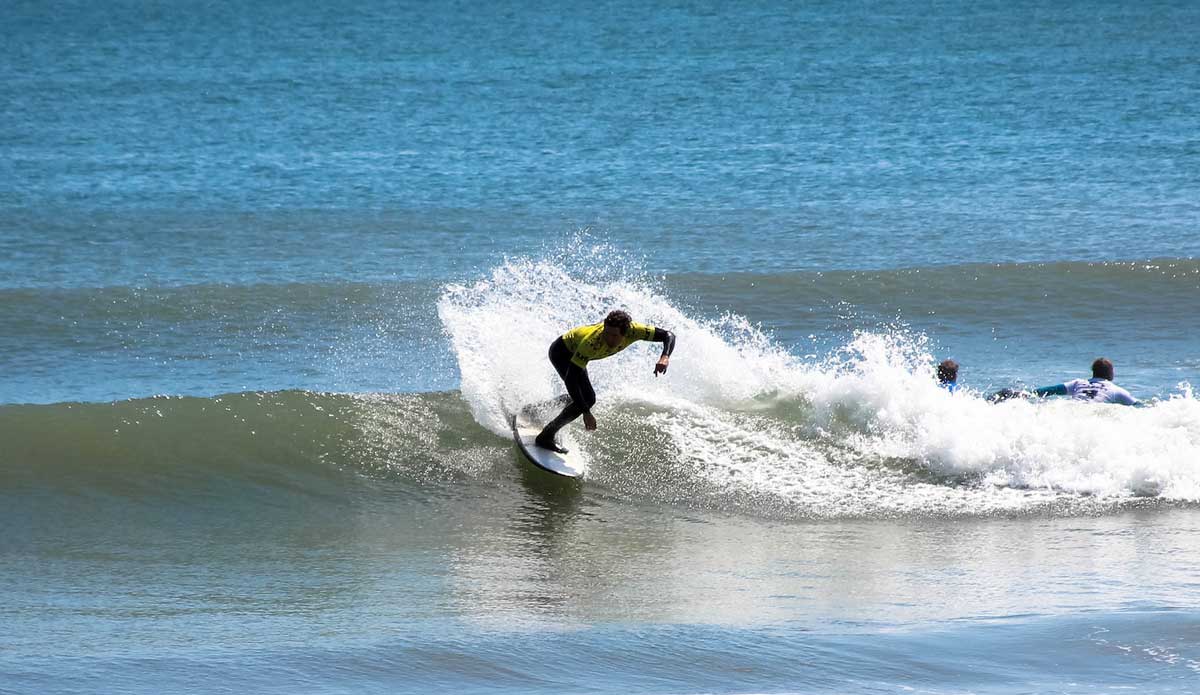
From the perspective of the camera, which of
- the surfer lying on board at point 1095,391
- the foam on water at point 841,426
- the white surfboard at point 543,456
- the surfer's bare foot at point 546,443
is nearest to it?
the foam on water at point 841,426

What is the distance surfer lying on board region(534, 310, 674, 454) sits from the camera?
10461 millimetres

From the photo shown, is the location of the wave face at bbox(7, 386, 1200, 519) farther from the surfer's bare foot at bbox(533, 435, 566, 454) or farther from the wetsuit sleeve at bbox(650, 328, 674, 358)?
the wetsuit sleeve at bbox(650, 328, 674, 358)

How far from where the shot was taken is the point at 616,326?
34.1ft

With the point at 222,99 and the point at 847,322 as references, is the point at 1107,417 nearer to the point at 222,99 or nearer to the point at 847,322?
the point at 847,322

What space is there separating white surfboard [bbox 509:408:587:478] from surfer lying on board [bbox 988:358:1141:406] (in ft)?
11.7

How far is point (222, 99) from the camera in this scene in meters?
46.0

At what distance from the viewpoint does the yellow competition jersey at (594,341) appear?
1061 cm

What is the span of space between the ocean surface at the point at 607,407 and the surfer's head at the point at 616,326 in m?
1.36

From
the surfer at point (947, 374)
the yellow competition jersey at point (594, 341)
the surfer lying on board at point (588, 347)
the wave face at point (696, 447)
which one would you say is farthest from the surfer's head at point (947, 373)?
the yellow competition jersey at point (594, 341)

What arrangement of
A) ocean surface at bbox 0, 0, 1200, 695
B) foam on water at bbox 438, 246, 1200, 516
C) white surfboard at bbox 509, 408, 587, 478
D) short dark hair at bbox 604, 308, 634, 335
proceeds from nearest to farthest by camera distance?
ocean surface at bbox 0, 0, 1200, 695
short dark hair at bbox 604, 308, 634, 335
foam on water at bbox 438, 246, 1200, 516
white surfboard at bbox 509, 408, 587, 478

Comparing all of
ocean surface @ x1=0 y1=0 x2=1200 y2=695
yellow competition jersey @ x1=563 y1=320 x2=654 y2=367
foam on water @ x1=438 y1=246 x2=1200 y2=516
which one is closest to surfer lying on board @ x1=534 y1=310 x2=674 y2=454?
yellow competition jersey @ x1=563 y1=320 x2=654 y2=367

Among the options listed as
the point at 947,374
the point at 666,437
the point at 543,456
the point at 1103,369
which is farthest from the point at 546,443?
the point at 1103,369

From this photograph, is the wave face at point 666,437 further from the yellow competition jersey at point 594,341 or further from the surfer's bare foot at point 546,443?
the yellow competition jersey at point 594,341

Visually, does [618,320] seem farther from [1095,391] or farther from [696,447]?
[1095,391]
